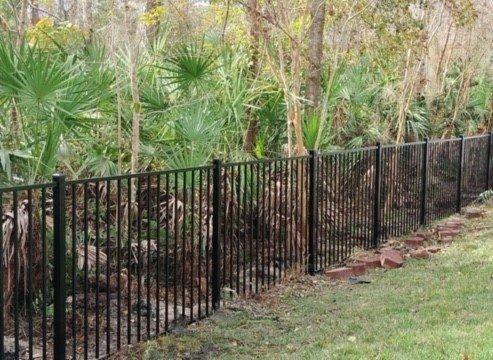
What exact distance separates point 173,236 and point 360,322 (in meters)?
1.77

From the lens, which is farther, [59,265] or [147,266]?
[147,266]

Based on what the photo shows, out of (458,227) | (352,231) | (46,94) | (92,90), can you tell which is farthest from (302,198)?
(458,227)

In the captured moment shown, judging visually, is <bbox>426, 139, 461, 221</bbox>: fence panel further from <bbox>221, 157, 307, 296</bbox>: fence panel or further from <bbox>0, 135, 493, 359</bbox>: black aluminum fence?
<bbox>221, 157, 307, 296</bbox>: fence panel

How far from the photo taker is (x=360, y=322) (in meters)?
5.75

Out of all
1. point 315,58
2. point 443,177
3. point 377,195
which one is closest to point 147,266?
point 377,195

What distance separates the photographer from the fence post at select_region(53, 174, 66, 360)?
4305mm

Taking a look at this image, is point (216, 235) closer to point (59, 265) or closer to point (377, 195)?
point (59, 265)

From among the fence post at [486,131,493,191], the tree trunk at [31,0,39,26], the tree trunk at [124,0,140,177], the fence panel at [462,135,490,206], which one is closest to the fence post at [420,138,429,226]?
the fence panel at [462,135,490,206]

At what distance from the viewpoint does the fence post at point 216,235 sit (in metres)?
6.11

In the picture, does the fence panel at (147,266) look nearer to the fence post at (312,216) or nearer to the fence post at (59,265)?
the fence post at (59,265)

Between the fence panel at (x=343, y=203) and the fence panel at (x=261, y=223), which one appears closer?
the fence panel at (x=261, y=223)

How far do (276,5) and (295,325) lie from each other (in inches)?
163

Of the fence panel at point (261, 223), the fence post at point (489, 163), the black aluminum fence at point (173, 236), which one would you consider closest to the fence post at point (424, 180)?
the black aluminum fence at point (173, 236)

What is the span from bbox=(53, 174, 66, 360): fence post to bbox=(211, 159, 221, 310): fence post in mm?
1958
